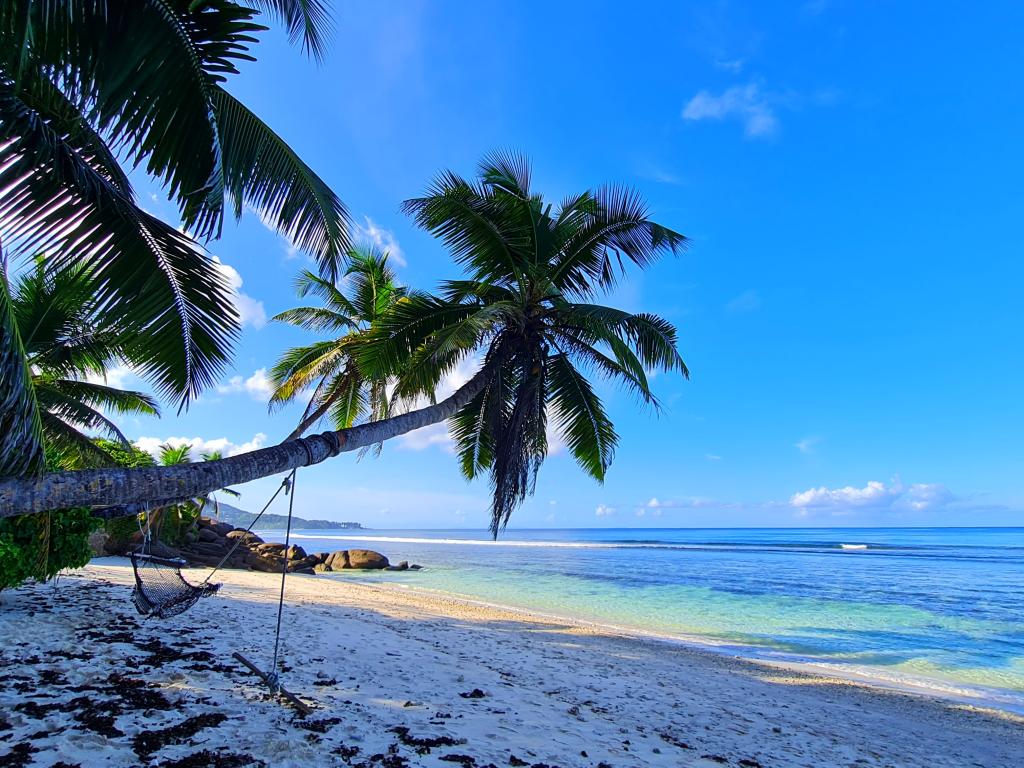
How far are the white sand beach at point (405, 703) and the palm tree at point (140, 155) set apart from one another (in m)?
Answer: 2.20

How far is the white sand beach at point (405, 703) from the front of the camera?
3520 millimetres

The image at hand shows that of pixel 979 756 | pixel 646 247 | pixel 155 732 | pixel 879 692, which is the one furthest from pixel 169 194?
pixel 879 692

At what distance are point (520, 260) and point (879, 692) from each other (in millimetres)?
7961

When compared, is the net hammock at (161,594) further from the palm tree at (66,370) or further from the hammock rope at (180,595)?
the palm tree at (66,370)

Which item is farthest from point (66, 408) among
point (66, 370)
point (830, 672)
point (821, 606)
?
point (821, 606)

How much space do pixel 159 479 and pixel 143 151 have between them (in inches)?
73.4

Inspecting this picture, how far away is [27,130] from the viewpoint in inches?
106

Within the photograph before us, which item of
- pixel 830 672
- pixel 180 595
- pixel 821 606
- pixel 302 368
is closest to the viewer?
pixel 180 595

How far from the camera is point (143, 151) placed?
3170 mm

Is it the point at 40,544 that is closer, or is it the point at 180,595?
the point at 180,595

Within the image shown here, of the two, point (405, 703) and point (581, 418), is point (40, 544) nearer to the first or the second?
point (405, 703)

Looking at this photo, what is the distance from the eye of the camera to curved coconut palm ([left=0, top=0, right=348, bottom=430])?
2.78m

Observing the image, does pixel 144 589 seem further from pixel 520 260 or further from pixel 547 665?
pixel 520 260

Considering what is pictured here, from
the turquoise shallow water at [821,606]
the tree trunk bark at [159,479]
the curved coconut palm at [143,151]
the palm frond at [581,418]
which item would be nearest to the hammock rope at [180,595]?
the tree trunk bark at [159,479]
